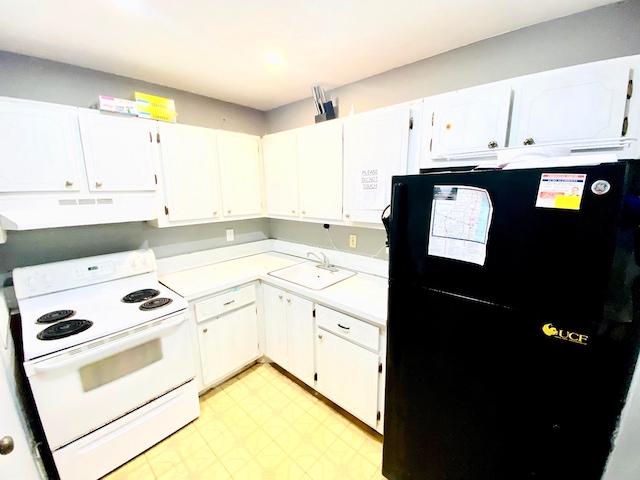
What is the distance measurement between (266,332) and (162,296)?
3.00ft

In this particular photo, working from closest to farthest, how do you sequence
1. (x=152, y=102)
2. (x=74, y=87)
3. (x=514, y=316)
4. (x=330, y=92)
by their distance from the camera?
(x=514, y=316), (x=74, y=87), (x=152, y=102), (x=330, y=92)

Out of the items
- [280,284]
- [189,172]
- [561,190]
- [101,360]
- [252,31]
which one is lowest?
[101,360]

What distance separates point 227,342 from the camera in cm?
210

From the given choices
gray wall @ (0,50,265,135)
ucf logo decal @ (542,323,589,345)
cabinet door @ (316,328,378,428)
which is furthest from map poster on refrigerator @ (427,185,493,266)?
gray wall @ (0,50,265,135)

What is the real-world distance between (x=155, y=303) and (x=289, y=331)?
3.19ft

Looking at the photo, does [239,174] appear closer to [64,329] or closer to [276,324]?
[276,324]

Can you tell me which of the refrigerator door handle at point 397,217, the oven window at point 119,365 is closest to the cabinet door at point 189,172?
the oven window at point 119,365

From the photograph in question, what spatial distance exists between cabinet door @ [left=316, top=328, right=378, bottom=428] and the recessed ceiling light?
1861 mm

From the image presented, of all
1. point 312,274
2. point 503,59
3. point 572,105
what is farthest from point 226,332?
point 503,59

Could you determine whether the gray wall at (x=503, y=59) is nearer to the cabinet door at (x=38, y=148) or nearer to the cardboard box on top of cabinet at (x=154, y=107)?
the cardboard box on top of cabinet at (x=154, y=107)

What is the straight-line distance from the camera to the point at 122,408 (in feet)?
4.89

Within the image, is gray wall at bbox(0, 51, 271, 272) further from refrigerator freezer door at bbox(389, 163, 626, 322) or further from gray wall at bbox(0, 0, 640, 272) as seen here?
refrigerator freezer door at bbox(389, 163, 626, 322)

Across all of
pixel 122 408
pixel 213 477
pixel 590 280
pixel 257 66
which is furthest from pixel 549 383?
pixel 257 66

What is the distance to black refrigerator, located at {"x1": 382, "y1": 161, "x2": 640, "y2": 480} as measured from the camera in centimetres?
→ 77
